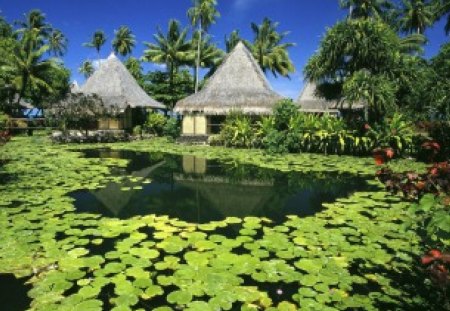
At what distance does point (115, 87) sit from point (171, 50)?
8731 millimetres

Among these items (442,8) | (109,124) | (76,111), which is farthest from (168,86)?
(442,8)

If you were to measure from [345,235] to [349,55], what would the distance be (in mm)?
12151

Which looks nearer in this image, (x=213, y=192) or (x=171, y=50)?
(x=213, y=192)

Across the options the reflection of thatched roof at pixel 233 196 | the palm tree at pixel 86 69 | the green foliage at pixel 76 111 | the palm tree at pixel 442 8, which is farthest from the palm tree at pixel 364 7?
the palm tree at pixel 86 69

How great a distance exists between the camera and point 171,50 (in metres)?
33.1

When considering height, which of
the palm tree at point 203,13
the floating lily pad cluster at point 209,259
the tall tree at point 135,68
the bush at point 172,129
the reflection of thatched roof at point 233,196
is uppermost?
the palm tree at point 203,13

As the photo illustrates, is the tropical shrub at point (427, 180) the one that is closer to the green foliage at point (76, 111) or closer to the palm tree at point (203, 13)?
the green foliage at point (76, 111)

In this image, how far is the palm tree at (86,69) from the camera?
58531 mm

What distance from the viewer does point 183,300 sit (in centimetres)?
355

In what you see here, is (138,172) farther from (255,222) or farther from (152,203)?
(255,222)

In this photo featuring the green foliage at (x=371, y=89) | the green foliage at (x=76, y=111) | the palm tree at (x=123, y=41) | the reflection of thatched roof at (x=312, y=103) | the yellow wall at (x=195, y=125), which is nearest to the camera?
the green foliage at (x=371, y=89)

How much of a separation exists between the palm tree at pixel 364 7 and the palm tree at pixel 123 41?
2878 cm

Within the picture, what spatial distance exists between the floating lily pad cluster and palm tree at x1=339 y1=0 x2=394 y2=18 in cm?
2628

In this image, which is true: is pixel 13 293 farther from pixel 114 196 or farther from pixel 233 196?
pixel 233 196
